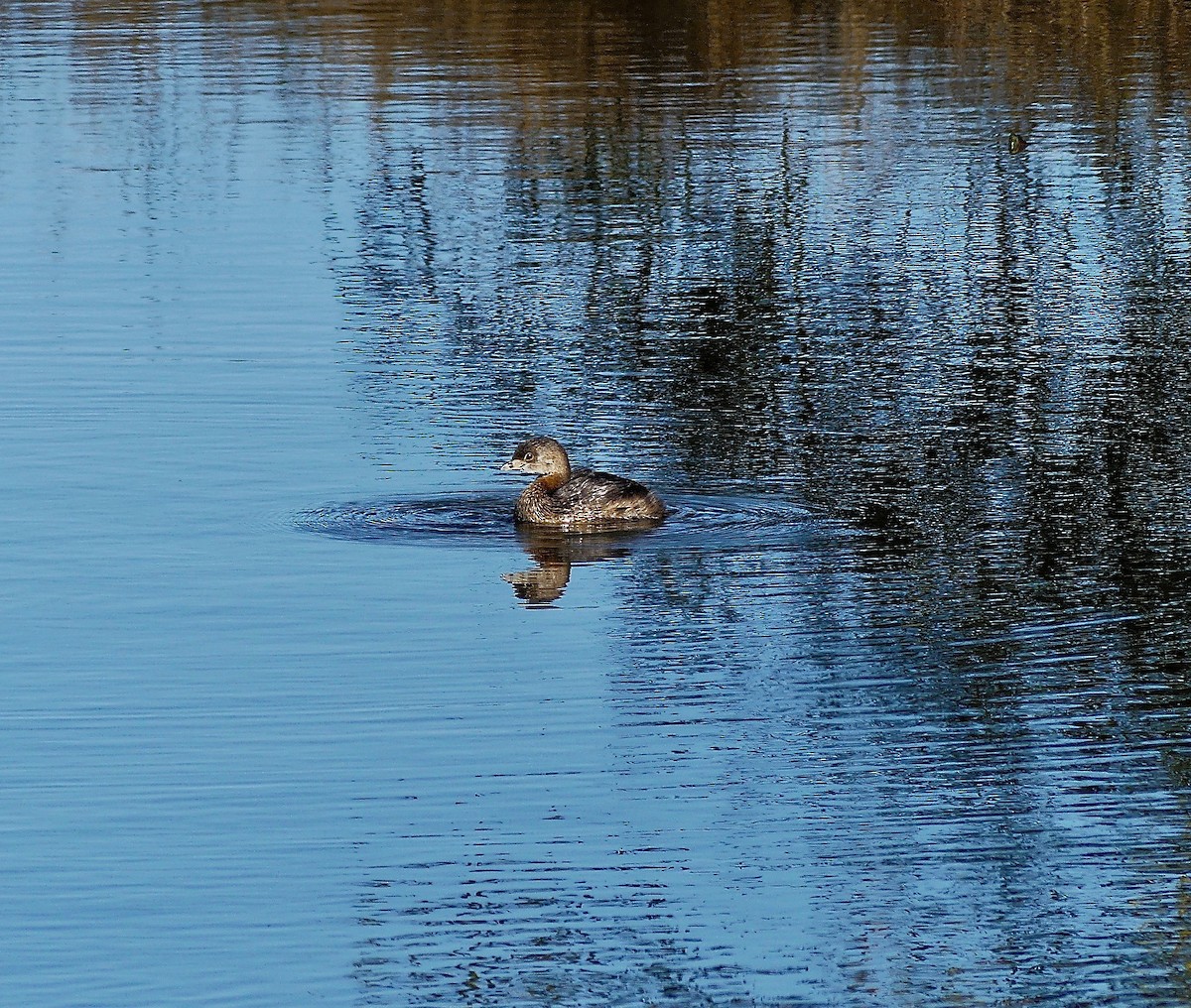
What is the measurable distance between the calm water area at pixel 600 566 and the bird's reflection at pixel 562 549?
0.13 feet

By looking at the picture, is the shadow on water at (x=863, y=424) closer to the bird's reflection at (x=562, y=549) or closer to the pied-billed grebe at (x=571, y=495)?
the bird's reflection at (x=562, y=549)

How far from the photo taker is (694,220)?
19.1m

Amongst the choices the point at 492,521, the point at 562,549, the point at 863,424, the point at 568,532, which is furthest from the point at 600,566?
the point at 863,424

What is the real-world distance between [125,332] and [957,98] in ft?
39.6

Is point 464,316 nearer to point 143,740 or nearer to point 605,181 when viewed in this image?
point 605,181

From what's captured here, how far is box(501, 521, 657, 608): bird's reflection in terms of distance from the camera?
1101 centimetres

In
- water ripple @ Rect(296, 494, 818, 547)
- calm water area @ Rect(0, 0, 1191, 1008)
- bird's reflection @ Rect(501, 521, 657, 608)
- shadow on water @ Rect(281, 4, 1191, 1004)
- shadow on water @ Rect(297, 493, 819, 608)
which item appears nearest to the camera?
calm water area @ Rect(0, 0, 1191, 1008)

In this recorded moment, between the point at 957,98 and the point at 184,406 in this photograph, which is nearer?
the point at 184,406

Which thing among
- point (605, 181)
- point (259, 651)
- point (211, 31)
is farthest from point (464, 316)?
point (211, 31)

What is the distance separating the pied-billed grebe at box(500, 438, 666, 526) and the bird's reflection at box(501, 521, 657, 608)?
5cm

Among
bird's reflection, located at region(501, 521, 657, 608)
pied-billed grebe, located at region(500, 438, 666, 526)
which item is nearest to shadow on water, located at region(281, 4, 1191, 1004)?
bird's reflection, located at region(501, 521, 657, 608)

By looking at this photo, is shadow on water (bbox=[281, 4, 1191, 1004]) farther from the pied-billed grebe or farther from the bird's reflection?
the pied-billed grebe

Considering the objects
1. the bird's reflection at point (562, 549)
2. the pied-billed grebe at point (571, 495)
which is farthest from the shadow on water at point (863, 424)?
the pied-billed grebe at point (571, 495)

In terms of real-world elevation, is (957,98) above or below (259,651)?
above
